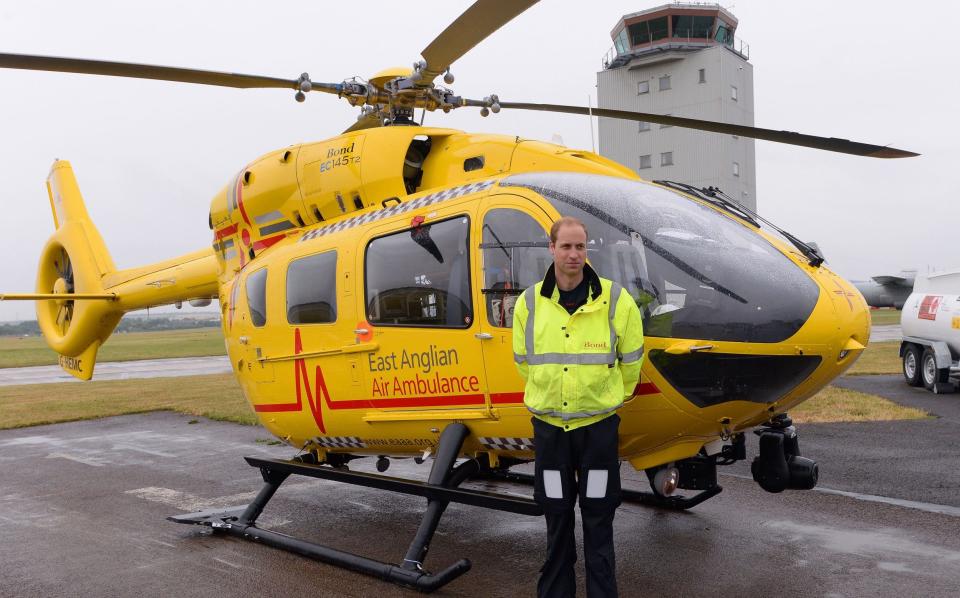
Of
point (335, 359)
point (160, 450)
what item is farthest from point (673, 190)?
point (160, 450)

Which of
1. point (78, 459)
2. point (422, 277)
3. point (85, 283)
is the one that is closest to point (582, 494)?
point (422, 277)

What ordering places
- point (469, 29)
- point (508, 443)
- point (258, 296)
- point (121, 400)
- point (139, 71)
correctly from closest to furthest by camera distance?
point (469, 29), point (508, 443), point (139, 71), point (258, 296), point (121, 400)

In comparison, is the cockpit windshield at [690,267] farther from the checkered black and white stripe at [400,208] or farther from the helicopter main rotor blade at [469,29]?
the helicopter main rotor blade at [469,29]

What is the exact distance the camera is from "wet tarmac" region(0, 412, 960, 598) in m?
4.96

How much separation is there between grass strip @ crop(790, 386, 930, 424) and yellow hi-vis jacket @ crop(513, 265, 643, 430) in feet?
24.9

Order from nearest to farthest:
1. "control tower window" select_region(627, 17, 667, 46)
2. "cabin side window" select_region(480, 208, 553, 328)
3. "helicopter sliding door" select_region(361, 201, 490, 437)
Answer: "cabin side window" select_region(480, 208, 553, 328) → "helicopter sliding door" select_region(361, 201, 490, 437) → "control tower window" select_region(627, 17, 667, 46)

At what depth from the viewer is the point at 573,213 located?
456 centimetres

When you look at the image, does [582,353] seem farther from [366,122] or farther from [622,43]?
[622,43]

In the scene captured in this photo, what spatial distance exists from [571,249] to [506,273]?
97 cm

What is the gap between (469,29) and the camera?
4.59 metres

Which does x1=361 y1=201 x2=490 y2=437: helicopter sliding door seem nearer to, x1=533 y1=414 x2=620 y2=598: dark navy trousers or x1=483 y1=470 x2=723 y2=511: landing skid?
x1=533 y1=414 x2=620 y2=598: dark navy trousers

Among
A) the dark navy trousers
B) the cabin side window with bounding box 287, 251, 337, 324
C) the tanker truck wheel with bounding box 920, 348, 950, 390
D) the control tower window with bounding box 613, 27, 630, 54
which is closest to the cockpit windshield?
the dark navy trousers

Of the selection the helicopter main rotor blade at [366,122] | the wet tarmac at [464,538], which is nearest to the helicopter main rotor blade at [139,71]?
the helicopter main rotor blade at [366,122]

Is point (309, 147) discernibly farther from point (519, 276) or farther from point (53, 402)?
point (53, 402)
